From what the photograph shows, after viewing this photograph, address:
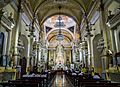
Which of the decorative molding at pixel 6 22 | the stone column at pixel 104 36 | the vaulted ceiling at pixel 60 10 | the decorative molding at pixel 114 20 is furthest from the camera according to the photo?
the vaulted ceiling at pixel 60 10

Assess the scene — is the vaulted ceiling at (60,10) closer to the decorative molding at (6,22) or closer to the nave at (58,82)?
the decorative molding at (6,22)

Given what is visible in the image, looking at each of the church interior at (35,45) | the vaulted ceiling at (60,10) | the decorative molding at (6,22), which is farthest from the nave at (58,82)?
the vaulted ceiling at (60,10)

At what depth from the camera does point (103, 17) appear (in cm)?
978

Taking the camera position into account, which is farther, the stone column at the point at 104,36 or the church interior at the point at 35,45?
the stone column at the point at 104,36

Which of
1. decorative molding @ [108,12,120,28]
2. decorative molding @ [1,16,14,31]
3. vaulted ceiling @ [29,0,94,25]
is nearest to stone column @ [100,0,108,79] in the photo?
decorative molding @ [108,12,120,28]

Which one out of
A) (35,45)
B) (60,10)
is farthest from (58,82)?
(60,10)

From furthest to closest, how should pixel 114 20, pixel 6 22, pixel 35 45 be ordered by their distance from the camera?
pixel 35 45 → pixel 6 22 → pixel 114 20

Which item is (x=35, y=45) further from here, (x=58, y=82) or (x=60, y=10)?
(x=60, y=10)

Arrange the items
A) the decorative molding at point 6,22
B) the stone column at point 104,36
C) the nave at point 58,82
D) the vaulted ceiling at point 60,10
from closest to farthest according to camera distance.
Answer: the nave at point 58,82
the decorative molding at point 6,22
the stone column at point 104,36
the vaulted ceiling at point 60,10

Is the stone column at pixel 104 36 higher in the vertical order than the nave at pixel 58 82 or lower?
higher

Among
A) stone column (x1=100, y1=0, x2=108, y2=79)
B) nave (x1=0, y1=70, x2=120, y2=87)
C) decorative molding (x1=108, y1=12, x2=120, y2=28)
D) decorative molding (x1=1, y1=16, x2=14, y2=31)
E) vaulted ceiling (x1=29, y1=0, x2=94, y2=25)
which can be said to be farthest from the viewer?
vaulted ceiling (x1=29, y1=0, x2=94, y2=25)

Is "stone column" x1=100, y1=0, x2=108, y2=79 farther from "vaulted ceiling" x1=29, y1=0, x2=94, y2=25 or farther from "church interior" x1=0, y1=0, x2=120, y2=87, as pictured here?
"vaulted ceiling" x1=29, y1=0, x2=94, y2=25

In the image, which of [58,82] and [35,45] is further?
[35,45]

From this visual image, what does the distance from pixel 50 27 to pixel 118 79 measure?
22.7 meters
